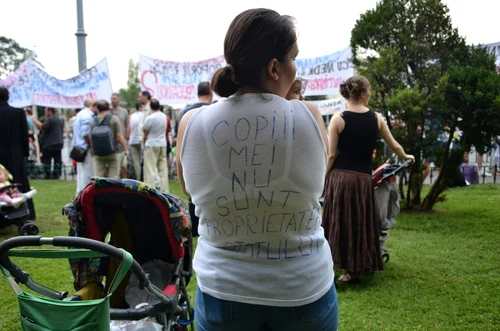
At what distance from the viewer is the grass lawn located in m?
3.67

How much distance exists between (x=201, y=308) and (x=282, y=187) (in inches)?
20.0

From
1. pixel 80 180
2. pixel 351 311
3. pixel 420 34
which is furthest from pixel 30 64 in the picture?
pixel 351 311

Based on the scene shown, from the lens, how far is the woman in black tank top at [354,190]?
169 inches

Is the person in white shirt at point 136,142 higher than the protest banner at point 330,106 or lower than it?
lower

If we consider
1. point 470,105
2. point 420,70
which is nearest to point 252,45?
point 470,105

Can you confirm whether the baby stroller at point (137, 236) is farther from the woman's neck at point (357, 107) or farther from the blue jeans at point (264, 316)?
the woman's neck at point (357, 107)

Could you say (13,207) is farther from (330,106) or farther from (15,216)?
(330,106)

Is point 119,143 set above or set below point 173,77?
below

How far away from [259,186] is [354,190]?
3010mm

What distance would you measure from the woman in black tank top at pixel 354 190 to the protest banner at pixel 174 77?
8.14 m

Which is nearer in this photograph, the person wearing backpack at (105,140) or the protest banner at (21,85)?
the person wearing backpack at (105,140)

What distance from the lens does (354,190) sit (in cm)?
436

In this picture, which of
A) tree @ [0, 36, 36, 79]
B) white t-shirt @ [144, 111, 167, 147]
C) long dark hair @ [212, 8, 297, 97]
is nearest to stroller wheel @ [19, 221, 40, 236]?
white t-shirt @ [144, 111, 167, 147]

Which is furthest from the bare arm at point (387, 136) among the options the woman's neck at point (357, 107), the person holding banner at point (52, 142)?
the person holding banner at point (52, 142)
